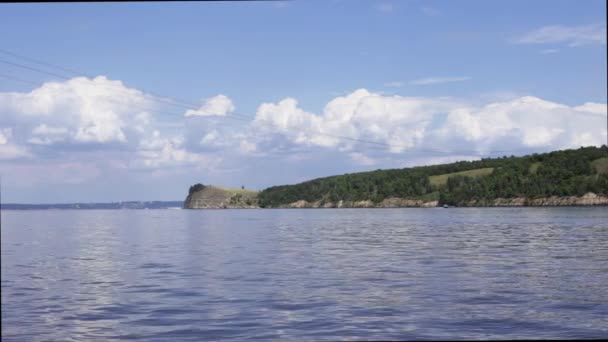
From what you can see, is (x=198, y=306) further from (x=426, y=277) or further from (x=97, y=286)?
(x=426, y=277)

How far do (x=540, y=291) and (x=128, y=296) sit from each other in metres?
22.3

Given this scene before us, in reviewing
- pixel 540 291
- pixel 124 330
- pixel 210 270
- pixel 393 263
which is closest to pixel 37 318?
pixel 124 330

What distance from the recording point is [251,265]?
5291cm

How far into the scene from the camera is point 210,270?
A: 49.5 metres

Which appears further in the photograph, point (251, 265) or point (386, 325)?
point (251, 265)

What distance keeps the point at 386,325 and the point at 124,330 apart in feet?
34.1

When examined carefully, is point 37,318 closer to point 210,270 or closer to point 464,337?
point 464,337

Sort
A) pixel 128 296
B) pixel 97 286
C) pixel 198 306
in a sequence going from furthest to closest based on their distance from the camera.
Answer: pixel 97 286 → pixel 128 296 → pixel 198 306

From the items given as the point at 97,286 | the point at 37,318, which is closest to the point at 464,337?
the point at 37,318

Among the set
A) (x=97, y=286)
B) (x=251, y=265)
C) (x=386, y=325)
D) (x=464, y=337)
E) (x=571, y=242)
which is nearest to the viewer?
(x=464, y=337)

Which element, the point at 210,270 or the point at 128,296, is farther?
the point at 210,270

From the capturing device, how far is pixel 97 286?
3991 centimetres

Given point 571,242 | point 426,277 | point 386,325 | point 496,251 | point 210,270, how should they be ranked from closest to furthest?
point 386,325
point 426,277
point 210,270
point 496,251
point 571,242

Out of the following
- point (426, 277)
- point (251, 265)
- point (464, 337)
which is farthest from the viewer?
point (251, 265)
